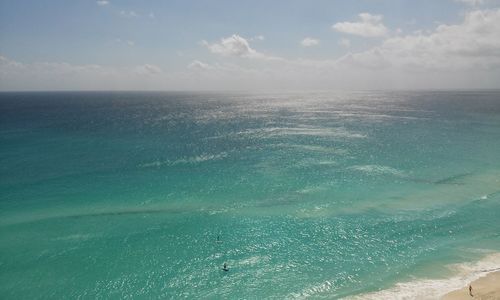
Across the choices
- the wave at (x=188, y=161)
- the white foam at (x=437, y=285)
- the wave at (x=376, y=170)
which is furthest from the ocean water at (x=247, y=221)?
the wave at (x=188, y=161)

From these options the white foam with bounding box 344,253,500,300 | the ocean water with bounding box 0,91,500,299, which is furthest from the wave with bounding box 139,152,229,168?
the white foam with bounding box 344,253,500,300

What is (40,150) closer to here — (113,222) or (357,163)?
(113,222)

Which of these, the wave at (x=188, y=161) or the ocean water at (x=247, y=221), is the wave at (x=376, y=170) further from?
the wave at (x=188, y=161)

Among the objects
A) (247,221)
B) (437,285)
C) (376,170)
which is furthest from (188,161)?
(437,285)

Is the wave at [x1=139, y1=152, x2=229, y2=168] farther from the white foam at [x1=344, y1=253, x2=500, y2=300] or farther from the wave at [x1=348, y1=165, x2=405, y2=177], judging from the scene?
the white foam at [x1=344, y1=253, x2=500, y2=300]

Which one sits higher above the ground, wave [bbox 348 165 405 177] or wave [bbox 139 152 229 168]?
wave [bbox 139 152 229 168]
